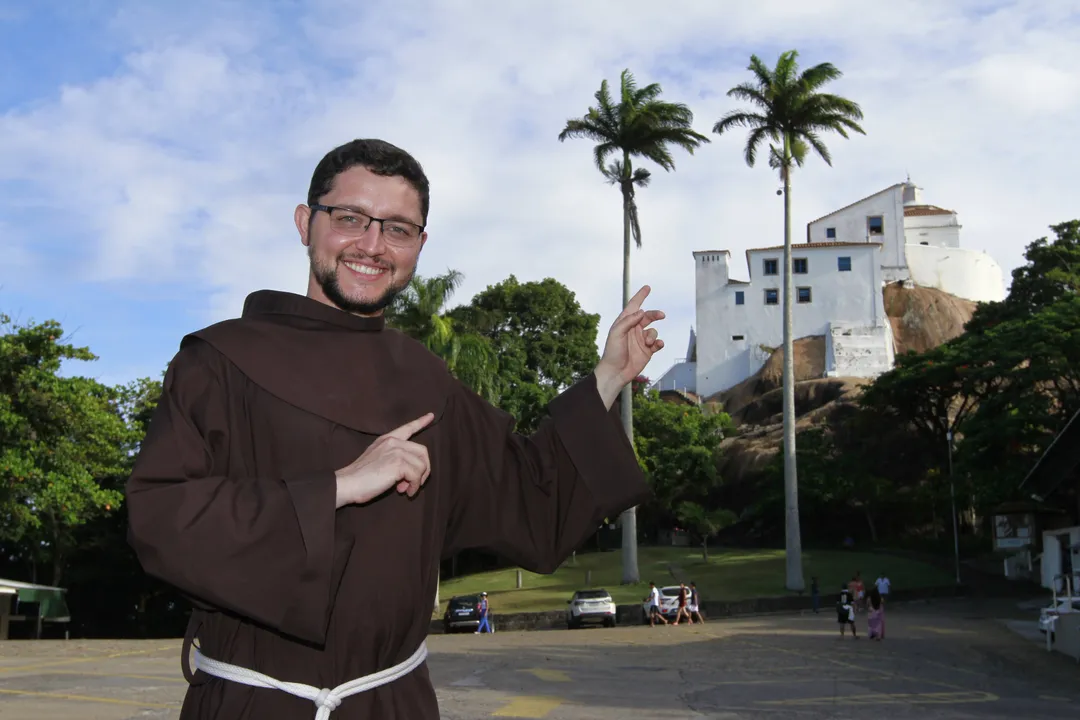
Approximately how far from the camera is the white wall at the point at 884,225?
7806 centimetres

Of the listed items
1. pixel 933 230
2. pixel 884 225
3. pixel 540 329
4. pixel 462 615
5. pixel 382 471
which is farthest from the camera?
pixel 933 230

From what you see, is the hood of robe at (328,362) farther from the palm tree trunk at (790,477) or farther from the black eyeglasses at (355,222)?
the palm tree trunk at (790,477)

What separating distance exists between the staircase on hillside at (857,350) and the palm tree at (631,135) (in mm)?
37470

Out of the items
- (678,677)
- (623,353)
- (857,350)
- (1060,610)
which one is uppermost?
(857,350)

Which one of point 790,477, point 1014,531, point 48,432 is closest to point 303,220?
point 48,432

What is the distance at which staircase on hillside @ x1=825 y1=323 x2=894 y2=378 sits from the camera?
72.8 metres

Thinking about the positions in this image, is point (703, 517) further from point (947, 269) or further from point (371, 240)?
point (371, 240)

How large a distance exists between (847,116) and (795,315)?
3874 centimetres

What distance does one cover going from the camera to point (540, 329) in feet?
206

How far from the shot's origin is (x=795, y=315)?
3004 inches

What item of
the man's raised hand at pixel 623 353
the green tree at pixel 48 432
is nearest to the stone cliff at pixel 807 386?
the green tree at pixel 48 432

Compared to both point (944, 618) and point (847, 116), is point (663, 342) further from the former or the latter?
point (847, 116)

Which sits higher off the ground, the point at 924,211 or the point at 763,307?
the point at 924,211

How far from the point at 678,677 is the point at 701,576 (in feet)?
96.2
